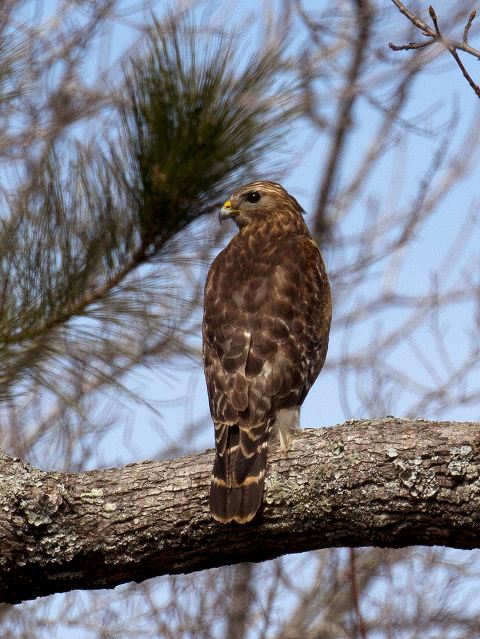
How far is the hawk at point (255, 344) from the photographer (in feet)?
12.1

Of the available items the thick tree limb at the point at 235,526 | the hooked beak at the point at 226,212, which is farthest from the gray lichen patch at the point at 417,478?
the hooked beak at the point at 226,212

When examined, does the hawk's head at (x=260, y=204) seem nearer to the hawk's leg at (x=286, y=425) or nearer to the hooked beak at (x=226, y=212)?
the hooked beak at (x=226, y=212)

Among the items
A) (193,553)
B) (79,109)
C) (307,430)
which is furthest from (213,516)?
(79,109)

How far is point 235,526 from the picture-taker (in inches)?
136

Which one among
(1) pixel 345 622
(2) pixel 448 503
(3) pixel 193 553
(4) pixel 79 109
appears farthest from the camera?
(4) pixel 79 109

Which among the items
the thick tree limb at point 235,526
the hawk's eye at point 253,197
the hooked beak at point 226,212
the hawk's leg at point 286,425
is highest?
the hawk's eye at point 253,197

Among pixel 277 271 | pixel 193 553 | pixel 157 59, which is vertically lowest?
pixel 193 553

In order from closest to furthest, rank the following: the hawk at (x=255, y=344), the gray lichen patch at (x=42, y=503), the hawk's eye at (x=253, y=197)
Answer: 1. the gray lichen patch at (x=42, y=503)
2. the hawk at (x=255, y=344)
3. the hawk's eye at (x=253, y=197)

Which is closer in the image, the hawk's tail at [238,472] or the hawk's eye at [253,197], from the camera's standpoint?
the hawk's tail at [238,472]

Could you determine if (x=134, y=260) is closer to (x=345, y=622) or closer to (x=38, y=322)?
(x=38, y=322)

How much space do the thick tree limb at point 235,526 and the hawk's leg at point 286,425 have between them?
0.15m

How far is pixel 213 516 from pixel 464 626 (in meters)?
3.56

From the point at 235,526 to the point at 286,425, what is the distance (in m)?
0.62

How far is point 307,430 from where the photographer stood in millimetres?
3725
